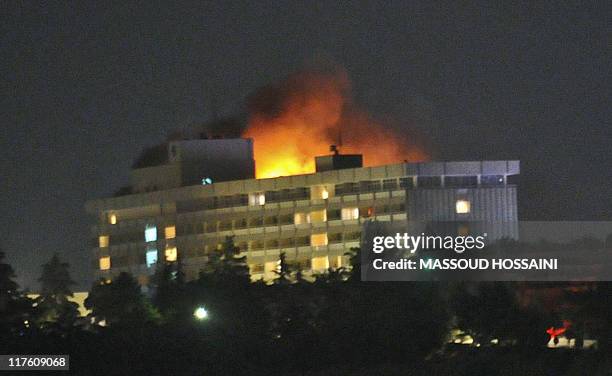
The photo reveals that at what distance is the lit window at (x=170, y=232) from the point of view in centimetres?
17662

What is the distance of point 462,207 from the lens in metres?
162

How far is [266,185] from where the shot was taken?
565ft

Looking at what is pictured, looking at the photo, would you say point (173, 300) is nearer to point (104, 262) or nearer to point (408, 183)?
point (408, 183)

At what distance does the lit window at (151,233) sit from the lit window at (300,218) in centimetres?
1334

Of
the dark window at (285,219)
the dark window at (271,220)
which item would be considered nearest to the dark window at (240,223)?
the dark window at (271,220)

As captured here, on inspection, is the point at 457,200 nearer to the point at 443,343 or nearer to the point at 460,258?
the point at 460,258

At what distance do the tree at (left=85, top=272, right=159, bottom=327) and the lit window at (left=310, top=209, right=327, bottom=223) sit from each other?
143ft

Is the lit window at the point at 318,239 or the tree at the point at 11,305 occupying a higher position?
the lit window at the point at 318,239

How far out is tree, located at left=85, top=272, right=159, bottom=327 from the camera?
11844 centimetres

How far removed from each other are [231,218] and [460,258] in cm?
5829

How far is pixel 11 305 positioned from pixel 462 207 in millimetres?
58598

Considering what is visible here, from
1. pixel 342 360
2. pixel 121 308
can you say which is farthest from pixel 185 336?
pixel 121 308

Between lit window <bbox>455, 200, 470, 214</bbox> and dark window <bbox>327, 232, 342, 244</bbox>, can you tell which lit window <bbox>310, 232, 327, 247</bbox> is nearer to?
dark window <bbox>327, 232, 342, 244</bbox>

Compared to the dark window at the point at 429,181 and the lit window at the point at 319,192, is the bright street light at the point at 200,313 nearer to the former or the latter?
the dark window at the point at 429,181
